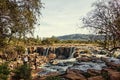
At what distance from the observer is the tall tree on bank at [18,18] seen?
15453mm

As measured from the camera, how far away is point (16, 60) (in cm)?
4584

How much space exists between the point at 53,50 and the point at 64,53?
9.02ft

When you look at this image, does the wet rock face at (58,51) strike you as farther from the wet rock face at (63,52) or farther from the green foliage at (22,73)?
the green foliage at (22,73)

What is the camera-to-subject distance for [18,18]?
1581cm

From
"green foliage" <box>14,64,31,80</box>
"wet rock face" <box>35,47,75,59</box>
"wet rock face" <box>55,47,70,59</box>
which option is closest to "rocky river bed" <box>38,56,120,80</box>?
"green foliage" <box>14,64,31,80</box>

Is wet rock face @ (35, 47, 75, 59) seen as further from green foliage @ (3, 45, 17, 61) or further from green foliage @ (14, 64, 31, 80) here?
green foliage @ (14, 64, 31, 80)

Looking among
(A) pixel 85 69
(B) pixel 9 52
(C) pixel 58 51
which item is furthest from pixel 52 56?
(A) pixel 85 69

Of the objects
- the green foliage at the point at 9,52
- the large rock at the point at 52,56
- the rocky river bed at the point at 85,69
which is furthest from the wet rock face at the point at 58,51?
the rocky river bed at the point at 85,69

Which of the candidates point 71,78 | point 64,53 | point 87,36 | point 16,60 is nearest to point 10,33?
point 71,78

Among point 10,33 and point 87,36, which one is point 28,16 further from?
point 87,36

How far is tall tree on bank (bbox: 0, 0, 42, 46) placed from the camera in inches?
608

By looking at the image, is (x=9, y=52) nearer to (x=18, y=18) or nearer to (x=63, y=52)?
(x=18, y=18)

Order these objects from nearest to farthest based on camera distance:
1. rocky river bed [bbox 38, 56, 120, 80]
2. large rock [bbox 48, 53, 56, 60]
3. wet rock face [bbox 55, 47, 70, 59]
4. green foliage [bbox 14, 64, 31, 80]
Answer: rocky river bed [bbox 38, 56, 120, 80] → green foliage [bbox 14, 64, 31, 80] → large rock [bbox 48, 53, 56, 60] → wet rock face [bbox 55, 47, 70, 59]

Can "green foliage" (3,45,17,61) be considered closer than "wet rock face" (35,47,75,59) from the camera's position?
Yes
